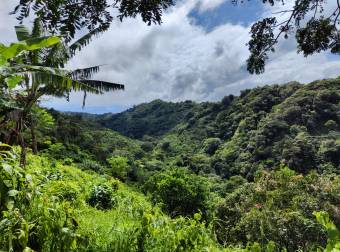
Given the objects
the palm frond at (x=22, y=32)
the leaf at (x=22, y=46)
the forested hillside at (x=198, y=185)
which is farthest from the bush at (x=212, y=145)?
the leaf at (x=22, y=46)

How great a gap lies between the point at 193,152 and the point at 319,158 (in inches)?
1579

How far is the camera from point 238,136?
3342 inches

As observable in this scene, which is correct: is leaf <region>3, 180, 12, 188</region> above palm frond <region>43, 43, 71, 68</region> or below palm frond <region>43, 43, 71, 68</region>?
below

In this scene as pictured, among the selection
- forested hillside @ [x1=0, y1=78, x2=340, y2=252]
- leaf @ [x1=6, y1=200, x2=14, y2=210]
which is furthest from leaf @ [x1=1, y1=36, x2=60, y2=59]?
leaf @ [x1=6, y1=200, x2=14, y2=210]

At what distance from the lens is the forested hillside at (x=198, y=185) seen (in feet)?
9.78

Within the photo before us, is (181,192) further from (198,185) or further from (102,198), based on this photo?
(102,198)

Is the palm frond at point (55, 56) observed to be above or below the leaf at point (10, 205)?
above

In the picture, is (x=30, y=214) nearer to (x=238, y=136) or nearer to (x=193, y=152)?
(x=238, y=136)

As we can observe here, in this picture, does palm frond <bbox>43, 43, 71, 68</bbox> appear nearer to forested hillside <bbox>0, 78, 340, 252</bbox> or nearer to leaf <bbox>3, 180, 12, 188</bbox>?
forested hillside <bbox>0, 78, 340, 252</bbox>

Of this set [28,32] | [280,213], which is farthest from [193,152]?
[28,32]

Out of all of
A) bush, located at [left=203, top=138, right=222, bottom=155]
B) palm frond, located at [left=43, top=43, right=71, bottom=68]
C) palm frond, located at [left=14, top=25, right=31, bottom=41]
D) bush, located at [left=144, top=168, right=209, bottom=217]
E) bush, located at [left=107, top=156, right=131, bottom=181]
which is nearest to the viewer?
palm frond, located at [left=14, top=25, right=31, bottom=41]

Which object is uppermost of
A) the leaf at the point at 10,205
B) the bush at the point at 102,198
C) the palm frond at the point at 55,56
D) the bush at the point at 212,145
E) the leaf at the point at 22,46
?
the palm frond at the point at 55,56

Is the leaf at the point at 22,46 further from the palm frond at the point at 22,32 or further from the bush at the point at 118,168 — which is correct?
the bush at the point at 118,168

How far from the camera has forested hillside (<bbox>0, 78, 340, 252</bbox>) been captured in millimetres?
2980
